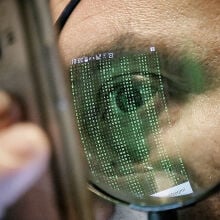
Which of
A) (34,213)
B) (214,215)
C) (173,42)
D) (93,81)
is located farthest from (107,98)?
(34,213)

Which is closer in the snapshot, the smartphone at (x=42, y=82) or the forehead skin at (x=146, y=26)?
the smartphone at (x=42, y=82)

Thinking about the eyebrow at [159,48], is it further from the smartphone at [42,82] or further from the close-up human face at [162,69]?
the smartphone at [42,82]

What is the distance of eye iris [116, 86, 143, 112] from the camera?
743 mm

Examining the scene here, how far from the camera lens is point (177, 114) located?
724mm

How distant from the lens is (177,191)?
675 millimetres

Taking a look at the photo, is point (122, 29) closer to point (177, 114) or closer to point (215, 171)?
point (177, 114)

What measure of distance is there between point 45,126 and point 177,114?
521 mm

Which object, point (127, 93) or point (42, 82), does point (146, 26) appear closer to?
point (127, 93)

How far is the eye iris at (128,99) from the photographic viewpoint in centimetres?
74

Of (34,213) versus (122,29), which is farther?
(122,29)

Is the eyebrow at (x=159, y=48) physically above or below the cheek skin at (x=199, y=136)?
above

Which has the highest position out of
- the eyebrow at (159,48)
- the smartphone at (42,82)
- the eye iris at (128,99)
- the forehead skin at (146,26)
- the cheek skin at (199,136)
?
the smartphone at (42,82)
